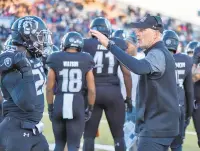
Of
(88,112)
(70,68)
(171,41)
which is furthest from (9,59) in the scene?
(171,41)

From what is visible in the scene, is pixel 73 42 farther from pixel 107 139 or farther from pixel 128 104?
pixel 107 139

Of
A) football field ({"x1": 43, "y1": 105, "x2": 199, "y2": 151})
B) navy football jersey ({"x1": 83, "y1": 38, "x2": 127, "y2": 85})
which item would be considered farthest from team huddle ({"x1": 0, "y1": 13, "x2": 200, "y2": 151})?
football field ({"x1": 43, "y1": 105, "x2": 199, "y2": 151})

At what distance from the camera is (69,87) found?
6082mm

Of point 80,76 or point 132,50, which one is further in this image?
point 132,50

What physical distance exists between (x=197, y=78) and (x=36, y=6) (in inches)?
650

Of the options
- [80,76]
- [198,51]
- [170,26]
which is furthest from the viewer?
[170,26]

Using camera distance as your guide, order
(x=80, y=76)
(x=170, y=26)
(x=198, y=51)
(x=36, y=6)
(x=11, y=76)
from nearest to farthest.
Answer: (x=11, y=76)
(x=80, y=76)
(x=198, y=51)
(x=36, y=6)
(x=170, y=26)

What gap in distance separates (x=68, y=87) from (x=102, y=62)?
0.73 m

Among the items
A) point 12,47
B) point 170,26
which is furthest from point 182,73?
point 170,26

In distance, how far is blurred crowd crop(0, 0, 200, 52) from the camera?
70.2 ft

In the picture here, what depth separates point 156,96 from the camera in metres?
4.21

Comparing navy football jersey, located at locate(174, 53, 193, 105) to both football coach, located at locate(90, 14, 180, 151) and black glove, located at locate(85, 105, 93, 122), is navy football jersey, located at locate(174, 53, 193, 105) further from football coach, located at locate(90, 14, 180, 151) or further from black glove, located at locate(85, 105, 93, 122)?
football coach, located at locate(90, 14, 180, 151)

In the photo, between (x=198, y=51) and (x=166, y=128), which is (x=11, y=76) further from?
(x=198, y=51)

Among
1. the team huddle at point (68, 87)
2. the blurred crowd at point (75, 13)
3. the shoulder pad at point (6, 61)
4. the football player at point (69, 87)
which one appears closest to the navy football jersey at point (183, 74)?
the team huddle at point (68, 87)
